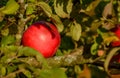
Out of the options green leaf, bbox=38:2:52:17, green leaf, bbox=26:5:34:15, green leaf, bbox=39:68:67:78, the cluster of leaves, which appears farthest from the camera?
green leaf, bbox=26:5:34:15

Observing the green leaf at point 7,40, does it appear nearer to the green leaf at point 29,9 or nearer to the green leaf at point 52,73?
the green leaf at point 29,9

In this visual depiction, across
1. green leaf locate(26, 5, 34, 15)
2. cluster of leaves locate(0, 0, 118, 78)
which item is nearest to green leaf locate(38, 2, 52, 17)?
cluster of leaves locate(0, 0, 118, 78)

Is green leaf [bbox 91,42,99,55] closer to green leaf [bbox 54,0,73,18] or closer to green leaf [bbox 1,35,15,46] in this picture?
green leaf [bbox 54,0,73,18]

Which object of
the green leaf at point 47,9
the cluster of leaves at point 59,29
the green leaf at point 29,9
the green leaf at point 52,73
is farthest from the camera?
the green leaf at point 29,9

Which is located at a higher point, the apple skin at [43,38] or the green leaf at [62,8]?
the green leaf at [62,8]

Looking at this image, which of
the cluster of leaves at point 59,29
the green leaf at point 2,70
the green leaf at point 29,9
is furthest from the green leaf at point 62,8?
the green leaf at point 2,70

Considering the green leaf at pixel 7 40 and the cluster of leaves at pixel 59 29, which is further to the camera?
the green leaf at pixel 7 40

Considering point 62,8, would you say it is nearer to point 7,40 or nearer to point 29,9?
point 29,9

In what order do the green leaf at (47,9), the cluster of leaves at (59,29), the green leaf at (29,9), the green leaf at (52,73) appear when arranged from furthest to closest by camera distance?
1. the green leaf at (29,9)
2. the green leaf at (47,9)
3. the cluster of leaves at (59,29)
4. the green leaf at (52,73)
